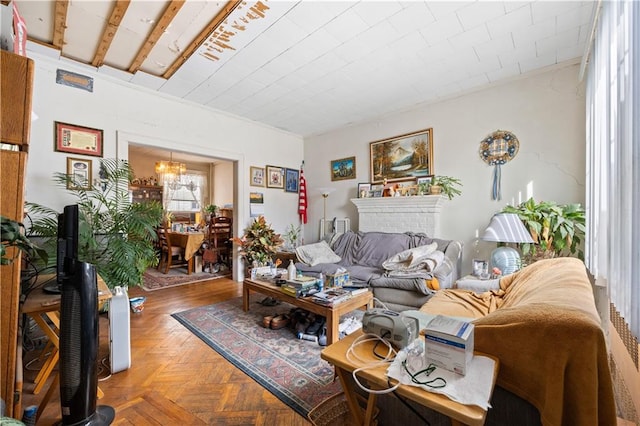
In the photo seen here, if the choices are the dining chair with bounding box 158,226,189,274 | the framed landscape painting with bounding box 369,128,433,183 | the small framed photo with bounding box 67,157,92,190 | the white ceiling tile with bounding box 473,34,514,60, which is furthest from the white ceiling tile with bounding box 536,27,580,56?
the dining chair with bounding box 158,226,189,274

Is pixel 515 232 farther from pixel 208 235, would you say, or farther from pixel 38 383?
pixel 208 235

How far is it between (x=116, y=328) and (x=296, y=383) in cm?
132

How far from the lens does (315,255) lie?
12.0 ft

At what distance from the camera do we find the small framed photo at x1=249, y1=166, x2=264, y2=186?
4539 millimetres

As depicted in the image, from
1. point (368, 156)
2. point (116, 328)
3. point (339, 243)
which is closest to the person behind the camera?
point (116, 328)

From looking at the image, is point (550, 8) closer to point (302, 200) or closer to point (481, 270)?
point (481, 270)

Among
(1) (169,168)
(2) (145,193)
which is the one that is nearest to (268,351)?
(1) (169,168)

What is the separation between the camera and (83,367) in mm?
1314

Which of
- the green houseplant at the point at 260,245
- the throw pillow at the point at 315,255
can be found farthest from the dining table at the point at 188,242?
the throw pillow at the point at 315,255

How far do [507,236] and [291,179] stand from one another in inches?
146

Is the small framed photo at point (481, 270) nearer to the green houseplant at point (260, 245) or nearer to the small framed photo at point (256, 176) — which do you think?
the green houseplant at point (260, 245)

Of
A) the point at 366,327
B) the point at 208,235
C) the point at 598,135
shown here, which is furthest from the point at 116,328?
the point at 598,135

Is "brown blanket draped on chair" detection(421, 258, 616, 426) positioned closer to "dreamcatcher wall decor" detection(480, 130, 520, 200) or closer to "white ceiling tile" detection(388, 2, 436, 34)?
"white ceiling tile" detection(388, 2, 436, 34)

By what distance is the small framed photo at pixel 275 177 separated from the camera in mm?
4782
